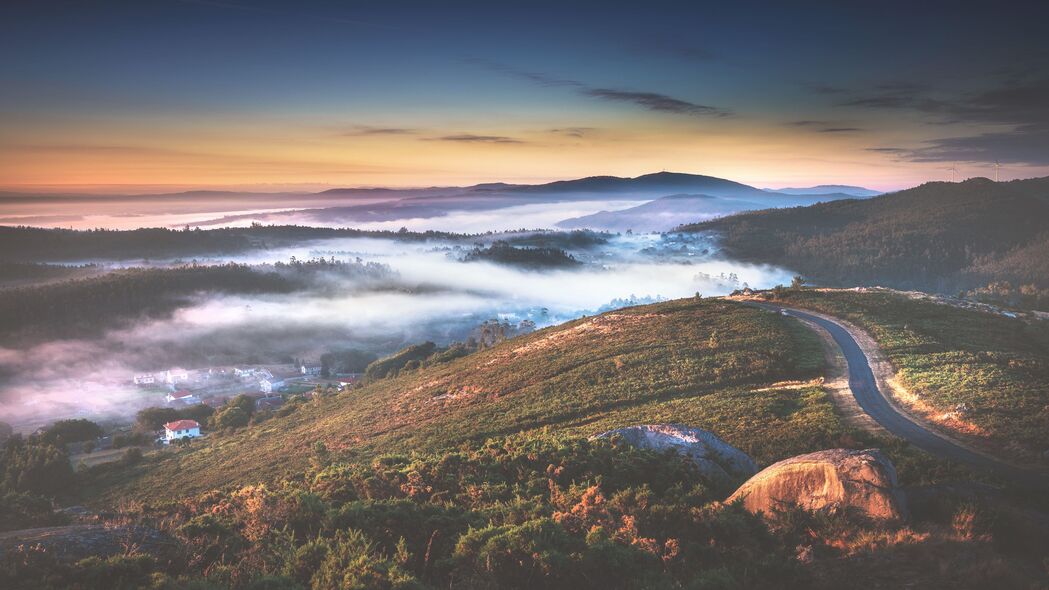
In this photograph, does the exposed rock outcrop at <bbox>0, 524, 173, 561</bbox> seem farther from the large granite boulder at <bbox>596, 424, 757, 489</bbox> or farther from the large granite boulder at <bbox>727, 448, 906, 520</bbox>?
the large granite boulder at <bbox>596, 424, 757, 489</bbox>

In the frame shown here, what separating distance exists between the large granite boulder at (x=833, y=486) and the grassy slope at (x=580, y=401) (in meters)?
6.53

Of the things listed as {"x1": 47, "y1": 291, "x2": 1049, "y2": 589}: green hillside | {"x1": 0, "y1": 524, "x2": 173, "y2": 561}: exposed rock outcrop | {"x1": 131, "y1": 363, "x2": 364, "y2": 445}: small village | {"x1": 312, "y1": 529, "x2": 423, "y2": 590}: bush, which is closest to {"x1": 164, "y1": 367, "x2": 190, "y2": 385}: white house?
{"x1": 131, "y1": 363, "x2": 364, "y2": 445}: small village

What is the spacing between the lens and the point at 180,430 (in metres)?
71.3

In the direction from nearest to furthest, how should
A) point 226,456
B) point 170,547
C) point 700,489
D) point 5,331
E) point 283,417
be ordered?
point 170,547, point 700,489, point 226,456, point 283,417, point 5,331

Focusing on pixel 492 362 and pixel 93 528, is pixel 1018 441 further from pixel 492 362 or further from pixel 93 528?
pixel 492 362

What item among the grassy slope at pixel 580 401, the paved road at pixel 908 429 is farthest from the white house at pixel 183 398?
the paved road at pixel 908 429

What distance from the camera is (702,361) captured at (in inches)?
1462

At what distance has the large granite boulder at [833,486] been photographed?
35.0 ft

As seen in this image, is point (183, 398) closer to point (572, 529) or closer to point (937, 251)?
point (572, 529)

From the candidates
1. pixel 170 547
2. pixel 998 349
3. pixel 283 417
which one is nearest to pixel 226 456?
pixel 283 417

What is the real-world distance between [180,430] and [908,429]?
79.0m

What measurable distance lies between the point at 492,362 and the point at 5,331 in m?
161

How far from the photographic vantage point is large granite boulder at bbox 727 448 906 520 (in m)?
10.7

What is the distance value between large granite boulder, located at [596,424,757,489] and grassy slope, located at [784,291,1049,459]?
10.1 meters
